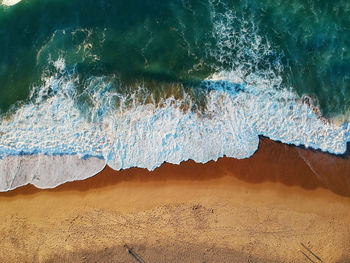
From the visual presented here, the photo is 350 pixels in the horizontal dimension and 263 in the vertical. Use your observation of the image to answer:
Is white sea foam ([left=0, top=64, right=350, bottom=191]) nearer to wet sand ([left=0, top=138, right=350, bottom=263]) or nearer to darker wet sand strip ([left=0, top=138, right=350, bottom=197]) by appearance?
darker wet sand strip ([left=0, top=138, right=350, bottom=197])

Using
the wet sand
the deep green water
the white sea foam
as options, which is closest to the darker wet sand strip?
the wet sand

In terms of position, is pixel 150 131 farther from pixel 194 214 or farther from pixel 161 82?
pixel 194 214

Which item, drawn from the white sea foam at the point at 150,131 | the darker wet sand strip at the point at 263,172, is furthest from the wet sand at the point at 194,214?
the white sea foam at the point at 150,131

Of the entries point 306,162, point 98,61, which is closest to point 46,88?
point 98,61

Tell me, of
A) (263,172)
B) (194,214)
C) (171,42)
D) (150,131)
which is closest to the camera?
(194,214)

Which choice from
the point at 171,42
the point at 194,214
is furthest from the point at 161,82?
the point at 194,214
